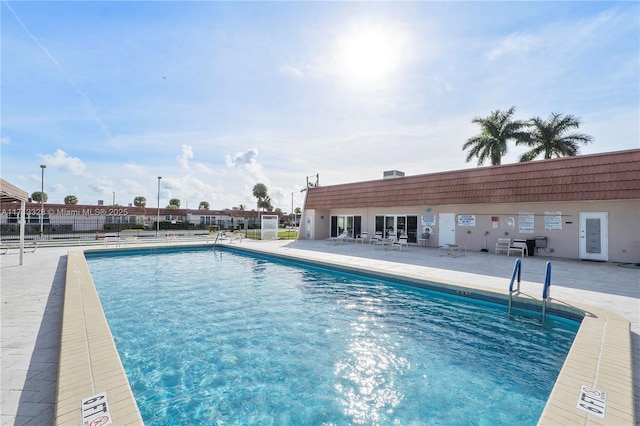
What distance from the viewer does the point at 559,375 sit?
9.14 feet

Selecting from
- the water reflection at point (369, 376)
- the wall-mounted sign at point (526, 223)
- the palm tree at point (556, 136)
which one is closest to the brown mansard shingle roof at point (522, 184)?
the wall-mounted sign at point (526, 223)

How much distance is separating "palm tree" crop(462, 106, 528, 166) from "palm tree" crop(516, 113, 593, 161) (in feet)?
3.63

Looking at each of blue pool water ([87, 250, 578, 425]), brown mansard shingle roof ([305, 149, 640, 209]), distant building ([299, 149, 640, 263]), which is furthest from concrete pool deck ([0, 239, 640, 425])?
brown mansard shingle roof ([305, 149, 640, 209])

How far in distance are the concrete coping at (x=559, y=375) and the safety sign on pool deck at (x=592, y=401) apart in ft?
0.11

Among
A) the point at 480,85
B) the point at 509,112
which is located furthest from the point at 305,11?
the point at 509,112

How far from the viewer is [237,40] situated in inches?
382

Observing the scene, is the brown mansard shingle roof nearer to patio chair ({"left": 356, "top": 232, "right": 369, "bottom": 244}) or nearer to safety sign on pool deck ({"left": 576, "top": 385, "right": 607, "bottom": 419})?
patio chair ({"left": 356, "top": 232, "right": 369, "bottom": 244})

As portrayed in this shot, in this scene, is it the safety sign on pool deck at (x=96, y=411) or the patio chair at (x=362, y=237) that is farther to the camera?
the patio chair at (x=362, y=237)

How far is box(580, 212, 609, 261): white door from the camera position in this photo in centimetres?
1097

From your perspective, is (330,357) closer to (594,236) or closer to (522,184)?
(522,184)

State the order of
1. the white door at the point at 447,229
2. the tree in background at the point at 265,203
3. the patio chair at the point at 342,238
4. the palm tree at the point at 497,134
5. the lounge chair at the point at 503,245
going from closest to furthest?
1. the lounge chair at the point at 503,245
2. the white door at the point at 447,229
3. the patio chair at the point at 342,238
4. the palm tree at the point at 497,134
5. the tree in background at the point at 265,203

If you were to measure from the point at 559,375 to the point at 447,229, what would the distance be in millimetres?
12934

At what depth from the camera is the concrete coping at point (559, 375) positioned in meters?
2.20

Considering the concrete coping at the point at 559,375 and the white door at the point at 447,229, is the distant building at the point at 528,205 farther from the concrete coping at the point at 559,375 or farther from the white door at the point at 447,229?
the concrete coping at the point at 559,375
